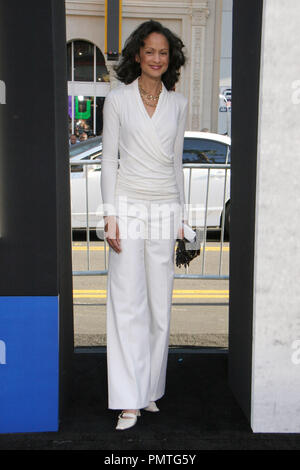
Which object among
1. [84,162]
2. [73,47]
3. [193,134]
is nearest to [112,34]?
[73,47]

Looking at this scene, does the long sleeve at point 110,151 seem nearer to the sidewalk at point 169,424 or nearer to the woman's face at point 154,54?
the woman's face at point 154,54

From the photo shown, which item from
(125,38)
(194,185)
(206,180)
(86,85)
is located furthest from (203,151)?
(86,85)

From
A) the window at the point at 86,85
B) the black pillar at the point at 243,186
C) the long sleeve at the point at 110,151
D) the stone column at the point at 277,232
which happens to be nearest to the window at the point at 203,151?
the black pillar at the point at 243,186

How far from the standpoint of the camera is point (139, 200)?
9.70 feet

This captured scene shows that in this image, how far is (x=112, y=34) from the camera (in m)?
18.5

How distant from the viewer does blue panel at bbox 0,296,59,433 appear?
9.10ft

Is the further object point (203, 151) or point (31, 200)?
point (203, 151)

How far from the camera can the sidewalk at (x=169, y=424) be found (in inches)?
108

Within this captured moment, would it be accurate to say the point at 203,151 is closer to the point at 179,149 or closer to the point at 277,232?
the point at 179,149

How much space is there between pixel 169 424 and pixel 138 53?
186cm

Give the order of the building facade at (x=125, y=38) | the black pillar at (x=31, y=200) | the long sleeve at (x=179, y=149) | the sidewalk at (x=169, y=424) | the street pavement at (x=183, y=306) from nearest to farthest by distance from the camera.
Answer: the black pillar at (x=31, y=200), the sidewalk at (x=169, y=424), the long sleeve at (x=179, y=149), the street pavement at (x=183, y=306), the building facade at (x=125, y=38)

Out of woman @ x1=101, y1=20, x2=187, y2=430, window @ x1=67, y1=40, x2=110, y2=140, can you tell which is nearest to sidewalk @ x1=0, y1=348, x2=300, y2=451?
woman @ x1=101, y1=20, x2=187, y2=430

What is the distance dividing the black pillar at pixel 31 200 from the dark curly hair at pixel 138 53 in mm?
334

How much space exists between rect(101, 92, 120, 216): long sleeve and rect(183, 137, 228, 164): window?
596cm
